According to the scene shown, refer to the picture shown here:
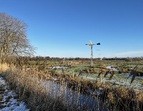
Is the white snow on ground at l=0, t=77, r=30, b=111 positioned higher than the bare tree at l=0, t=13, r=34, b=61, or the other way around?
the bare tree at l=0, t=13, r=34, b=61

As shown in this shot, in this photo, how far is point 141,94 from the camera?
5430 millimetres

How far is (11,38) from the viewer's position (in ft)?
59.6

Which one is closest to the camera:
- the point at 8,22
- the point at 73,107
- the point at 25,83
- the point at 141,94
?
the point at 73,107

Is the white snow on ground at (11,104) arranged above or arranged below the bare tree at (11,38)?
below

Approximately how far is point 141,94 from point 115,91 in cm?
98

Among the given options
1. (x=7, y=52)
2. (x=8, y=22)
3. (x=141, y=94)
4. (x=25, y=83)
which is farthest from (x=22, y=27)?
(x=141, y=94)

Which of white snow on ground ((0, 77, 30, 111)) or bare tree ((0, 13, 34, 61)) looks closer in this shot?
white snow on ground ((0, 77, 30, 111))

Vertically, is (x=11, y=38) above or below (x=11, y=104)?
above

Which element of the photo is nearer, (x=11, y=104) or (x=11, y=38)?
(x=11, y=104)

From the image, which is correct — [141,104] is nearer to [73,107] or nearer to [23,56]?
[73,107]

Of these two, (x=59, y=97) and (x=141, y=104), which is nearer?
(x=59, y=97)

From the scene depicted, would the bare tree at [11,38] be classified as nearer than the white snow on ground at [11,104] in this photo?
No

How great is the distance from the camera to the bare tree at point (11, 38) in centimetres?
1791

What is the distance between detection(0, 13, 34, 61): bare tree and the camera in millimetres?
17906
